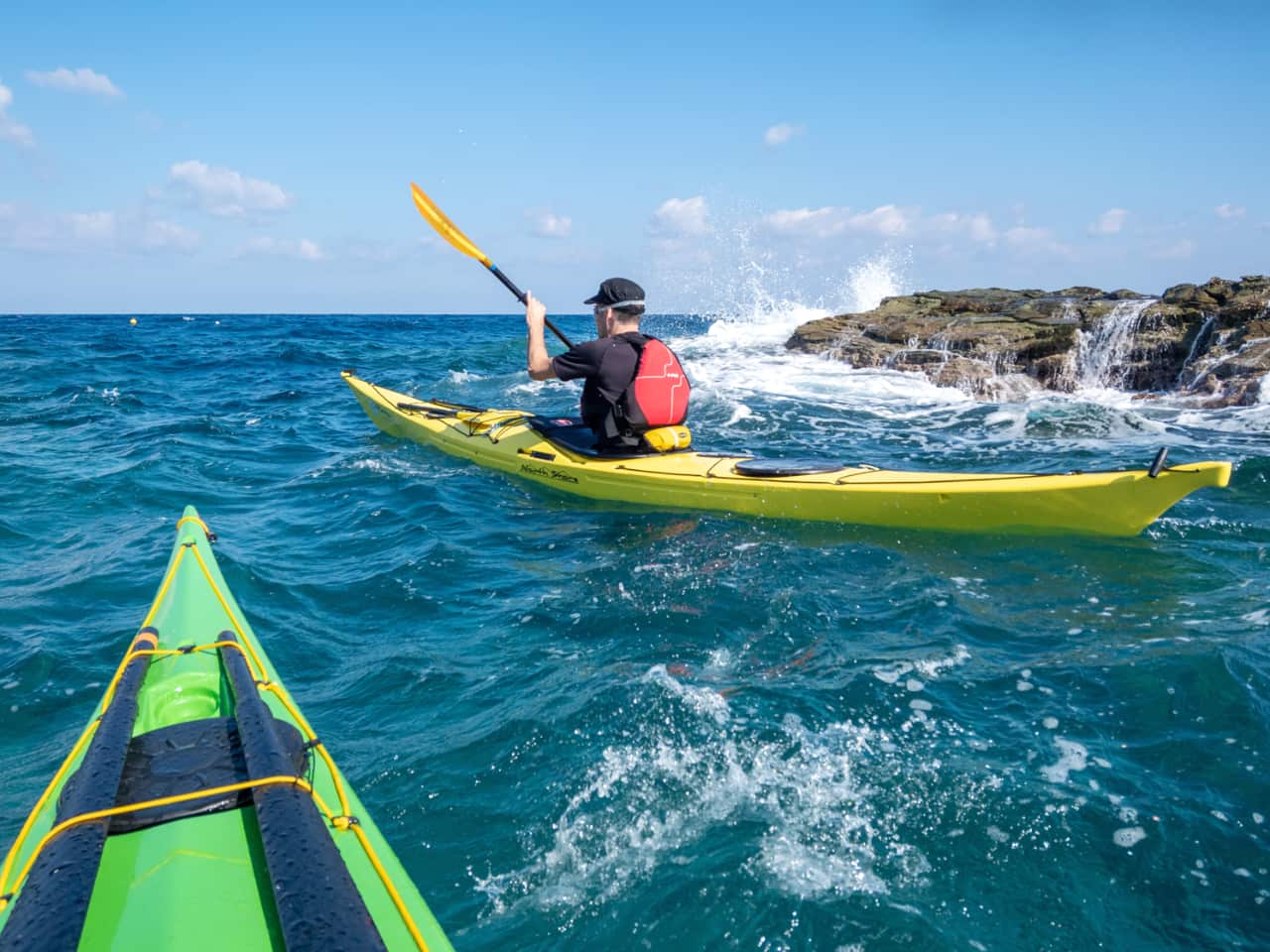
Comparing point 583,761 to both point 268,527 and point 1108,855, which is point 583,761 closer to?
point 1108,855

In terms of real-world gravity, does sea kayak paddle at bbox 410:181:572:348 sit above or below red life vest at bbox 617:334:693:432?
above

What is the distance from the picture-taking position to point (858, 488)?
539cm

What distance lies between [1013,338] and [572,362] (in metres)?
11.0

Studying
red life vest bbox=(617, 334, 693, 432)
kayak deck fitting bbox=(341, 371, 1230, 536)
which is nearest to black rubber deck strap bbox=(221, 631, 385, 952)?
kayak deck fitting bbox=(341, 371, 1230, 536)

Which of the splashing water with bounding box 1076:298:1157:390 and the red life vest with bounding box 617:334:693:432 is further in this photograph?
the splashing water with bounding box 1076:298:1157:390

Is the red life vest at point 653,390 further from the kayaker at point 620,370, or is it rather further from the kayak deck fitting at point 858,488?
the kayak deck fitting at point 858,488

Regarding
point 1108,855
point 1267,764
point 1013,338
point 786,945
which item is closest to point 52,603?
point 786,945

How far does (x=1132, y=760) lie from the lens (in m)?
2.86

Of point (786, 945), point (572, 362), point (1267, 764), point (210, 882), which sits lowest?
point (786, 945)

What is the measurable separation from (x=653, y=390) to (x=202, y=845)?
186 inches

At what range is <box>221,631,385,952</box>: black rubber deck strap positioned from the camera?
4.61 ft

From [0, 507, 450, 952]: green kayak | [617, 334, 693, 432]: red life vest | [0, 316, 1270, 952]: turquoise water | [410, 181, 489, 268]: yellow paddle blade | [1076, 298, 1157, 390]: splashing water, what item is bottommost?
[0, 316, 1270, 952]: turquoise water

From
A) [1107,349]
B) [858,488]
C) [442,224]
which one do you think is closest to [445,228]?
[442,224]

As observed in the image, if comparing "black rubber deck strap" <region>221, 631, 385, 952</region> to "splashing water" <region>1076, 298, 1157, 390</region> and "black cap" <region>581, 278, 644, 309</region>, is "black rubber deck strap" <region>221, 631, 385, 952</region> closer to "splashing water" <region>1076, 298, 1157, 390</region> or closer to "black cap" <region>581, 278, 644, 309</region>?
"black cap" <region>581, 278, 644, 309</region>
